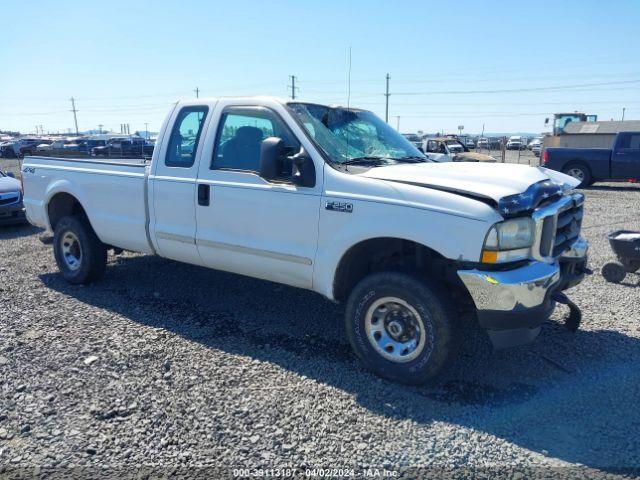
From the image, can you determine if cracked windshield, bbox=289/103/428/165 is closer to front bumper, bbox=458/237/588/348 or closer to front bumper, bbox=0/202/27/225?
front bumper, bbox=458/237/588/348

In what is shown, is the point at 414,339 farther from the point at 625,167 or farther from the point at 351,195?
the point at 625,167

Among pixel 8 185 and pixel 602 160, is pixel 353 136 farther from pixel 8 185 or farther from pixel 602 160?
pixel 602 160

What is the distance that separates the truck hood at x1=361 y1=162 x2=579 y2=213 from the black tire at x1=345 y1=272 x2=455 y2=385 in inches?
27.0

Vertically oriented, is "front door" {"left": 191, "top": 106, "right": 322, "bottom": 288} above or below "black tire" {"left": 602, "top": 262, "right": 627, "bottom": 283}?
above

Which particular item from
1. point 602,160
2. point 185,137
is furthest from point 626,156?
point 185,137

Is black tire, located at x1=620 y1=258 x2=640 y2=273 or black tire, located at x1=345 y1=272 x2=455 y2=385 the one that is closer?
black tire, located at x1=345 y1=272 x2=455 y2=385

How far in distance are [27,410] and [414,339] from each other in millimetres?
2636

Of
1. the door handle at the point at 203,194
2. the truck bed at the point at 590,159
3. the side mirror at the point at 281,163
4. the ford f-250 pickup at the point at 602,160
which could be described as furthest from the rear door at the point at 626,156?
the door handle at the point at 203,194

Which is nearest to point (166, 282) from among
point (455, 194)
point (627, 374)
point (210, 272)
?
point (210, 272)

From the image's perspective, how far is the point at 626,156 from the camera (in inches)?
655

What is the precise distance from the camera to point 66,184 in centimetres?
618

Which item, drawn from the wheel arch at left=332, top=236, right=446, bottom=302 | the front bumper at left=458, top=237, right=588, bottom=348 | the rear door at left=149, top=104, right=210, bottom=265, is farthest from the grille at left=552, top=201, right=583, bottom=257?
the rear door at left=149, top=104, right=210, bottom=265

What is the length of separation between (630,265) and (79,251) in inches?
250

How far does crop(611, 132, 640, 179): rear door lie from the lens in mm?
16547
